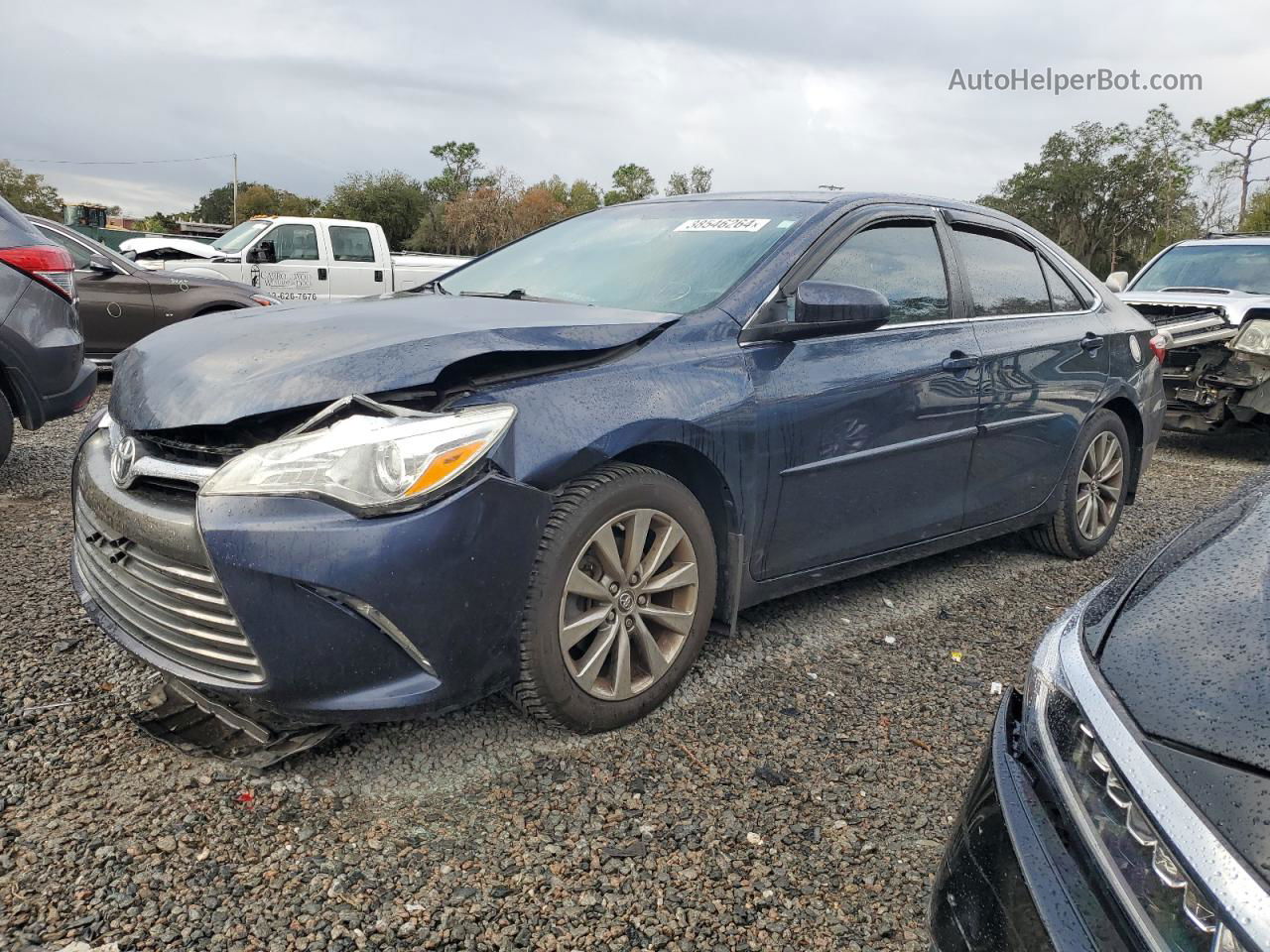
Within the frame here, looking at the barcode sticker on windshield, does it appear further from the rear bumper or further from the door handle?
the rear bumper

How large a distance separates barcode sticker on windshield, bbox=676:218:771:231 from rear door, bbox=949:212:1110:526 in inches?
38.0

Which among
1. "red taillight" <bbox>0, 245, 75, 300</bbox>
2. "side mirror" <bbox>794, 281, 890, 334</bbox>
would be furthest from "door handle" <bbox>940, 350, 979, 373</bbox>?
"red taillight" <bbox>0, 245, 75, 300</bbox>

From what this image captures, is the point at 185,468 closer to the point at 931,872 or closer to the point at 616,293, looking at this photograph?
the point at 616,293

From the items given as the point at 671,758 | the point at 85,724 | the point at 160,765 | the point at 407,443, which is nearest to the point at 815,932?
the point at 671,758

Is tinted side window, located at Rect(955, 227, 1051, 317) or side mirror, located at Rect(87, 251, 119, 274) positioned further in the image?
side mirror, located at Rect(87, 251, 119, 274)

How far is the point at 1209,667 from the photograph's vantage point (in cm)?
144

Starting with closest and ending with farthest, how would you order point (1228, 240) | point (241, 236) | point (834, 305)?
point (834, 305)
point (1228, 240)
point (241, 236)

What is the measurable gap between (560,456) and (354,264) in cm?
1203

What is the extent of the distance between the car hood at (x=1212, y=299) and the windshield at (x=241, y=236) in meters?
10.2

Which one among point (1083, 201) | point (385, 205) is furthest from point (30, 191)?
point (1083, 201)

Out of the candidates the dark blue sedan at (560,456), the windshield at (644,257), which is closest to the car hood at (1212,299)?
the dark blue sedan at (560,456)

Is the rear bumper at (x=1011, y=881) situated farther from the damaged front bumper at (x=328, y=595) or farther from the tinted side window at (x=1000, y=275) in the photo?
the tinted side window at (x=1000, y=275)

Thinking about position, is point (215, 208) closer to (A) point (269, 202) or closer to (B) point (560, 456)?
(A) point (269, 202)

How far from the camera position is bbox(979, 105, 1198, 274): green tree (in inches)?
1663
